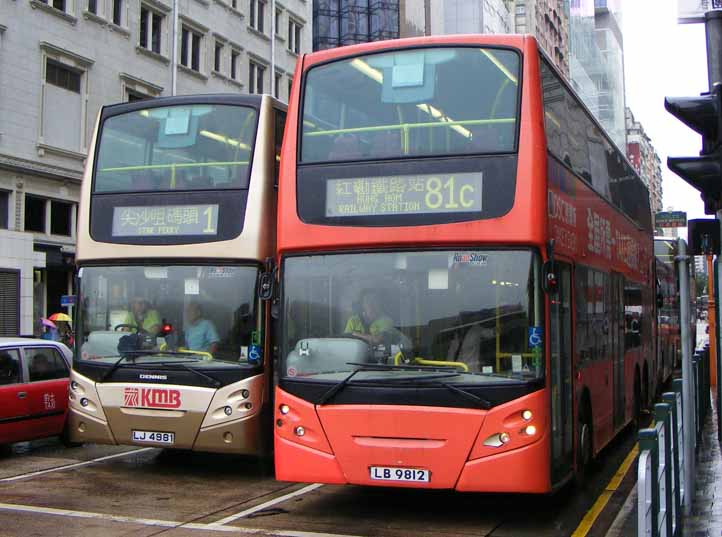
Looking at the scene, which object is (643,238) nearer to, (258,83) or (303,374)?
(303,374)

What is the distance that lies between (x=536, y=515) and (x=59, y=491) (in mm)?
5039

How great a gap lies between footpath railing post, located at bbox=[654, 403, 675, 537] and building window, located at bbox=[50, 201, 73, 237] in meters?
27.4

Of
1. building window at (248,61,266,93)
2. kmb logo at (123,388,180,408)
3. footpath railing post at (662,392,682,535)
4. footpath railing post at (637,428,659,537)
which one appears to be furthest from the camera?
building window at (248,61,266,93)

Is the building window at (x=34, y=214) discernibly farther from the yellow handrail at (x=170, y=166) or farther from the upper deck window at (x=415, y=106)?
the upper deck window at (x=415, y=106)

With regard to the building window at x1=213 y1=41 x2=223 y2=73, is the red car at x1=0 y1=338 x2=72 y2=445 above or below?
below

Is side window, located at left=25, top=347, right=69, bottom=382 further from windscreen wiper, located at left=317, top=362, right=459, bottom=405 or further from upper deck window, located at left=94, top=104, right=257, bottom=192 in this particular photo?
windscreen wiper, located at left=317, top=362, right=459, bottom=405

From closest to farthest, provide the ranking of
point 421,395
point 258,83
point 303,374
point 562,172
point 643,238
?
1. point 421,395
2. point 303,374
3. point 562,172
4. point 643,238
5. point 258,83

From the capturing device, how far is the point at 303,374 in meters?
8.74

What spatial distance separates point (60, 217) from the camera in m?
31.8

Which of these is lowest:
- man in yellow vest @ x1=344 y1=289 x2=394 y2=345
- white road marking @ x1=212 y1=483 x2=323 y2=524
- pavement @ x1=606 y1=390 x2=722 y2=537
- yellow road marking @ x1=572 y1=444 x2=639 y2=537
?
white road marking @ x1=212 y1=483 x2=323 y2=524

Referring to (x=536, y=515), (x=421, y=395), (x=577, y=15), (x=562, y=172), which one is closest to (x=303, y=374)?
(x=421, y=395)

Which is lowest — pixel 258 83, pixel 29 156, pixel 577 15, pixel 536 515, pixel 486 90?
pixel 536 515

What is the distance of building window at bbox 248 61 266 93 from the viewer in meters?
44.9

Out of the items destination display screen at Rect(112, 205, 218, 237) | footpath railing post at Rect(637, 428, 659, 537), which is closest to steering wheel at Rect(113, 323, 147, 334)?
destination display screen at Rect(112, 205, 218, 237)
